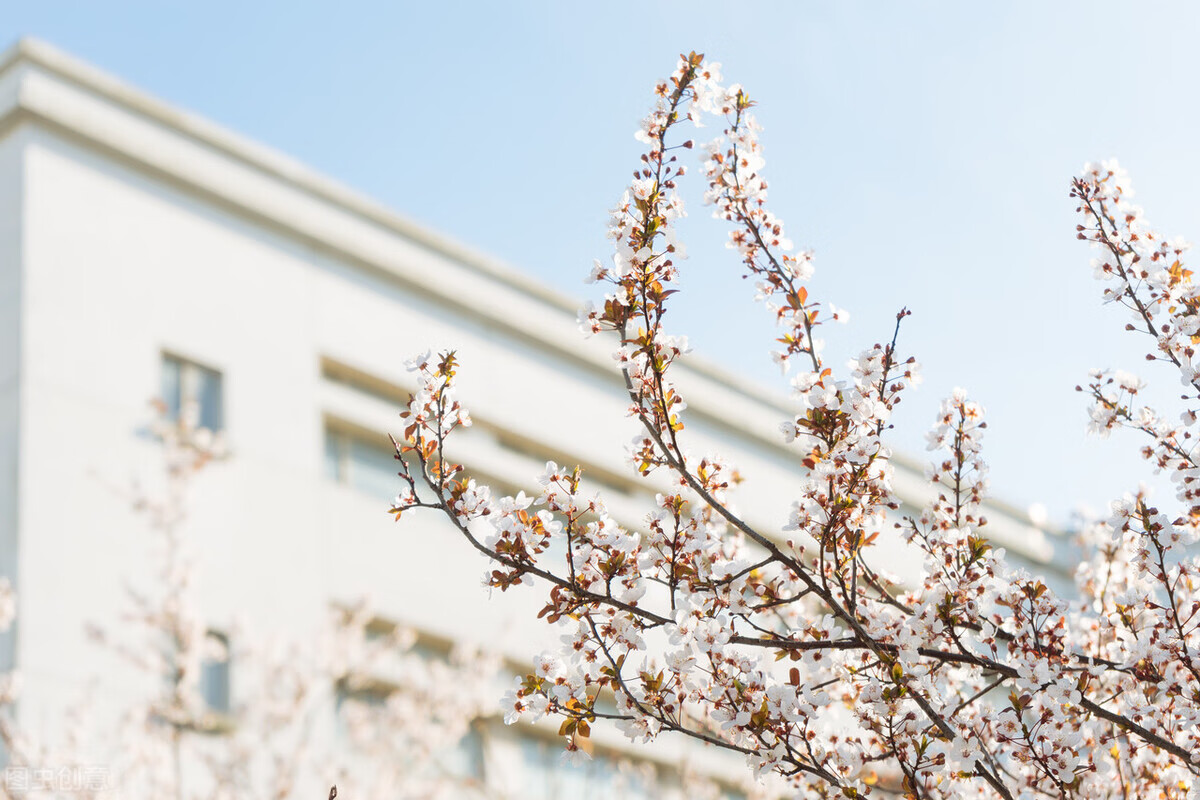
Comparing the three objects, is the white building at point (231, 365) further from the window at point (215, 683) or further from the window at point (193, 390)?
the window at point (215, 683)

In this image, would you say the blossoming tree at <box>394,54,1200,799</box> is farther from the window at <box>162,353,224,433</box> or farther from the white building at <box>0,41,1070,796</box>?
the window at <box>162,353,224,433</box>

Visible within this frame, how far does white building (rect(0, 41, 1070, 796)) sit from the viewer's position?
14172mm

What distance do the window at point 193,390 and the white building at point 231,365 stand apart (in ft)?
0.11

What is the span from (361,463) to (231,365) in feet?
7.77

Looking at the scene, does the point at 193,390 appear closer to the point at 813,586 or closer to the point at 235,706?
the point at 235,706

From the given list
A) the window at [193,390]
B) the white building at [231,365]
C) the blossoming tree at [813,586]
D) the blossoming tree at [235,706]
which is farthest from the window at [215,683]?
the blossoming tree at [813,586]

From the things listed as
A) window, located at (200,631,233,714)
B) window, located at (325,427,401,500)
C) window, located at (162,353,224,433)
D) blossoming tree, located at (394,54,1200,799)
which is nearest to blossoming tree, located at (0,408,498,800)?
window, located at (200,631,233,714)

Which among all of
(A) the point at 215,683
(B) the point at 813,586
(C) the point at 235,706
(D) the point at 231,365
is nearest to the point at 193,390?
(D) the point at 231,365

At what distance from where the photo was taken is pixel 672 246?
3.88 m

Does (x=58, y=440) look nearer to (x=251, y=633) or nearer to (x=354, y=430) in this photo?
(x=251, y=633)

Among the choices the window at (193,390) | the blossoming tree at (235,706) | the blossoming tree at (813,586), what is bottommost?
the blossoming tree at (813,586)

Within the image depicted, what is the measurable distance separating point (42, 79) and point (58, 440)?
14.7ft

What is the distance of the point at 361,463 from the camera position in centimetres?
1786

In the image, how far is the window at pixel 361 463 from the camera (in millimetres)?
17578
